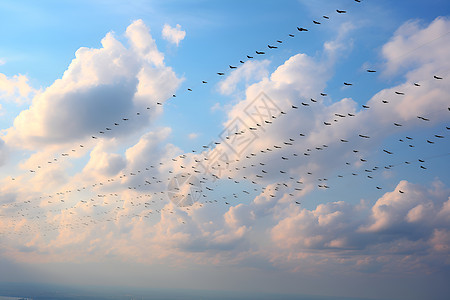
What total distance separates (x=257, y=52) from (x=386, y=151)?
131 ft

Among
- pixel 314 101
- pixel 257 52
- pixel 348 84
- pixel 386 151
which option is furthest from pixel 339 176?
pixel 257 52

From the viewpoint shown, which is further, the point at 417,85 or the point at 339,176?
the point at 339,176

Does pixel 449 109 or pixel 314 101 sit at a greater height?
pixel 314 101

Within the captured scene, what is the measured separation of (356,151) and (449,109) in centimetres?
3268

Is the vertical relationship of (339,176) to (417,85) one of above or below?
below

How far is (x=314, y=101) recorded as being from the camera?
94375 millimetres

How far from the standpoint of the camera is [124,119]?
4213 inches

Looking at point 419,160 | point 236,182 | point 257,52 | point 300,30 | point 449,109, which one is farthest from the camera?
point 236,182

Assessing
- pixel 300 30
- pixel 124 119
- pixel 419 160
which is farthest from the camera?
pixel 124 119

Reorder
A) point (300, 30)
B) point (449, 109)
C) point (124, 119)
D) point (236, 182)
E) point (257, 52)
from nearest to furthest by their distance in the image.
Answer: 1. point (449, 109)
2. point (300, 30)
3. point (257, 52)
4. point (124, 119)
5. point (236, 182)

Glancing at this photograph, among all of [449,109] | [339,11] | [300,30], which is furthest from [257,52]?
[449,109]

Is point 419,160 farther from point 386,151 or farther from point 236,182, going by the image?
point 236,182

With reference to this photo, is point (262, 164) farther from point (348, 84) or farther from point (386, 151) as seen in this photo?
point (348, 84)

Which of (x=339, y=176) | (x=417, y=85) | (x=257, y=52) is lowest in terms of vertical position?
(x=339, y=176)
